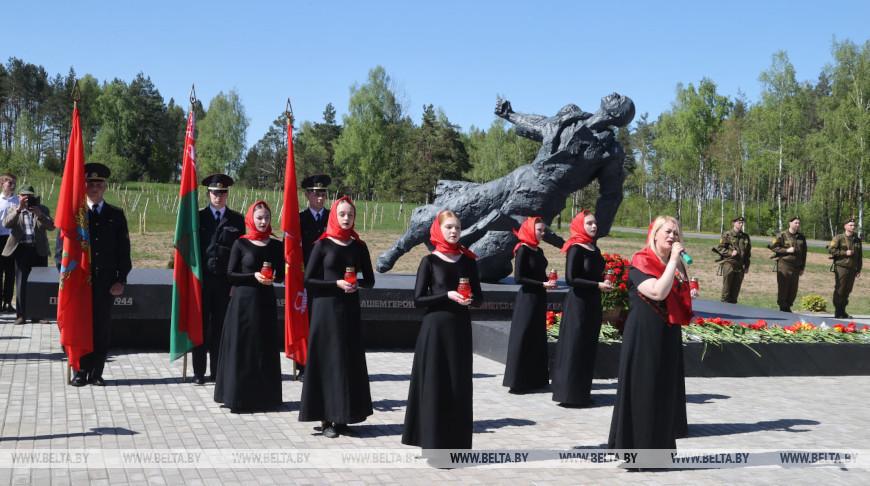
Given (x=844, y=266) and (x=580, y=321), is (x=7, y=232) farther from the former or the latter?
(x=844, y=266)

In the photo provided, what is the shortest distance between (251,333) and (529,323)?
10.5 feet

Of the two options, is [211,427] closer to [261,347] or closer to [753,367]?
[261,347]

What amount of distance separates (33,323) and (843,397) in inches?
463

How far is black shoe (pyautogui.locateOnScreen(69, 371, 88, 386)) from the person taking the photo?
26.1 feet

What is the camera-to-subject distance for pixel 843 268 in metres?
16.4

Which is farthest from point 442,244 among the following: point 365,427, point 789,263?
point 789,263

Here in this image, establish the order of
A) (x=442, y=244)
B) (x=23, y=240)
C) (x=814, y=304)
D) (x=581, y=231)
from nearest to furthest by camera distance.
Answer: (x=442, y=244) → (x=581, y=231) → (x=23, y=240) → (x=814, y=304)

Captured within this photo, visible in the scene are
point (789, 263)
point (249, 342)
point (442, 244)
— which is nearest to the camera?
point (442, 244)

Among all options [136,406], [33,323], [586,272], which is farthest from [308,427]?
[33,323]

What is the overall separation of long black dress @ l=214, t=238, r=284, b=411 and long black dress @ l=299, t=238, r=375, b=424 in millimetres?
1021

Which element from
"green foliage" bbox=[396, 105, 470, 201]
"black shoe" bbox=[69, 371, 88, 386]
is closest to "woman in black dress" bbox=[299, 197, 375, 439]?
"black shoe" bbox=[69, 371, 88, 386]

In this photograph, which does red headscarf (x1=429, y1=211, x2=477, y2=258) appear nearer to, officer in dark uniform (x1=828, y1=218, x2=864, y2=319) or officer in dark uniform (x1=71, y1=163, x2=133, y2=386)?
officer in dark uniform (x1=71, y1=163, x2=133, y2=386)

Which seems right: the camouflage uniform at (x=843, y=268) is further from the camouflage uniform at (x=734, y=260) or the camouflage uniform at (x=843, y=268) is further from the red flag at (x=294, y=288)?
the red flag at (x=294, y=288)

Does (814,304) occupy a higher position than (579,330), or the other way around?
(579,330)
